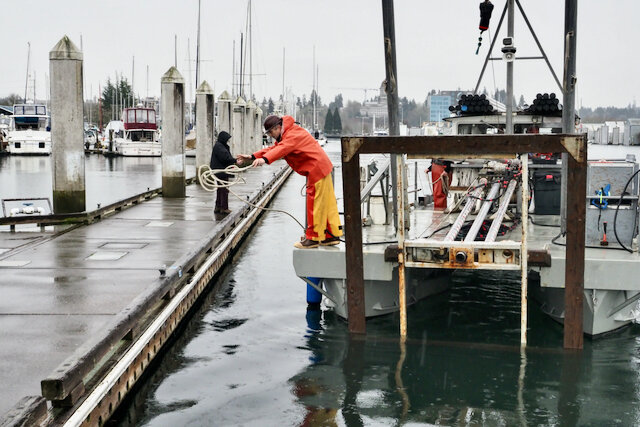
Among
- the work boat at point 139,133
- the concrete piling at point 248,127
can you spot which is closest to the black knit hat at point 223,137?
the concrete piling at point 248,127

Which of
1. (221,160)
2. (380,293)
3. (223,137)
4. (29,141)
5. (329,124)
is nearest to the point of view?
(380,293)

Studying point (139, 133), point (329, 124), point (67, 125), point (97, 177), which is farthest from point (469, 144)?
point (329, 124)

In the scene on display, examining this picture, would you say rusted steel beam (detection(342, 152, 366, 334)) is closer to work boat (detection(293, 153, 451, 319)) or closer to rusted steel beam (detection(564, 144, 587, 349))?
work boat (detection(293, 153, 451, 319))

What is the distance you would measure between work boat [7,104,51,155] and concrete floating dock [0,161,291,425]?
49.6 metres

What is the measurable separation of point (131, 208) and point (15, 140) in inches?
1924

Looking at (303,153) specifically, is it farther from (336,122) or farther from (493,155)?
(336,122)

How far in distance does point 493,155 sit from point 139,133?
60219 millimetres

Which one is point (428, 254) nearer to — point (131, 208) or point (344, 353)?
point (344, 353)

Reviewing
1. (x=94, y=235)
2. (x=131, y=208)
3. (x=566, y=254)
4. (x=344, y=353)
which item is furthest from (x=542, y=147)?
(x=131, y=208)

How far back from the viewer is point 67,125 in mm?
16234

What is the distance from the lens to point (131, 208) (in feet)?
63.9

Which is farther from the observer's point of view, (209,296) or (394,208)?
(209,296)

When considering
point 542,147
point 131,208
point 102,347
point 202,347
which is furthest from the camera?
point 131,208

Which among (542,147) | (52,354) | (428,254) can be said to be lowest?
(52,354)
